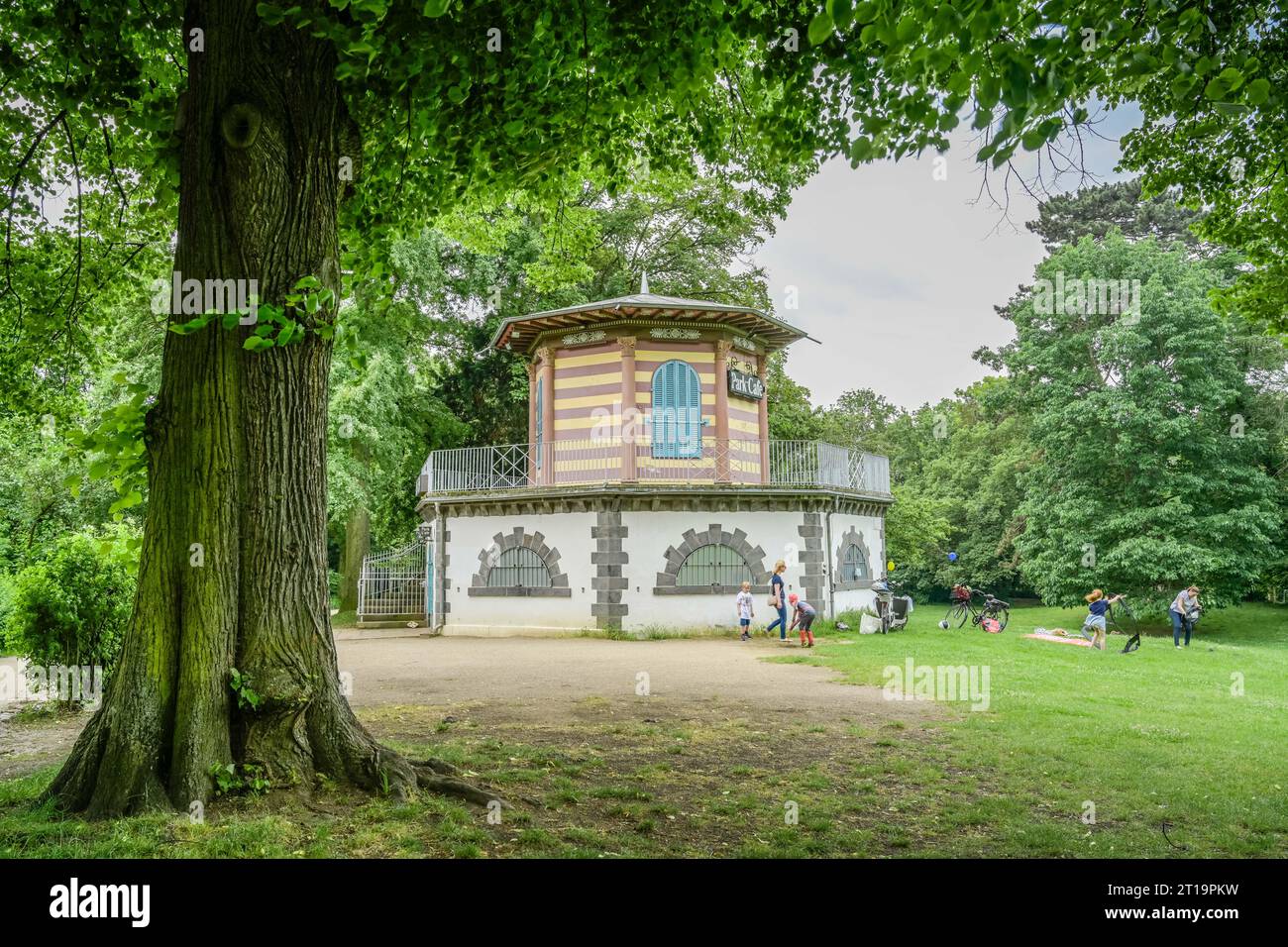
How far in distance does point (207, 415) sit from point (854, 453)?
19676mm

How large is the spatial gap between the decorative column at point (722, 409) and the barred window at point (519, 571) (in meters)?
4.98

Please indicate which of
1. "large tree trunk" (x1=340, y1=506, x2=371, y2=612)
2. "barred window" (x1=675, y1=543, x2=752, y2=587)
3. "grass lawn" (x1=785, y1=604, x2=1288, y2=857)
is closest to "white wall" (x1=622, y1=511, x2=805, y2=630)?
"barred window" (x1=675, y1=543, x2=752, y2=587)

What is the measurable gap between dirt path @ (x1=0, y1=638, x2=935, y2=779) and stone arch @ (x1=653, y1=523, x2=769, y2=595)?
2684mm

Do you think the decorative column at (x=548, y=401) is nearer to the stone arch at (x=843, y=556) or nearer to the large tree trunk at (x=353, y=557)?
the large tree trunk at (x=353, y=557)

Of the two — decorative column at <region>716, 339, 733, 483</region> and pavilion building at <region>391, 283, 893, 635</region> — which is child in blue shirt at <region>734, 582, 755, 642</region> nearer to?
pavilion building at <region>391, 283, 893, 635</region>

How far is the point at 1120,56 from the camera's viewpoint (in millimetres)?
4773

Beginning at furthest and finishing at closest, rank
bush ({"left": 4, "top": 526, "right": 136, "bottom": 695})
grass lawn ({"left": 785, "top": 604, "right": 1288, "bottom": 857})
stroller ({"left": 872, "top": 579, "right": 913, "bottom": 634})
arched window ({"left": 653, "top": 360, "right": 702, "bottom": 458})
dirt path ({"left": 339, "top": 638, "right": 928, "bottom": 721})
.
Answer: arched window ({"left": 653, "top": 360, "right": 702, "bottom": 458}) < stroller ({"left": 872, "top": 579, "right": 913, "bottom": 634}) < dirt path ({"left": 339, "top": 638, "right": 928, "bottom": 721}) < bush ({"left": 4, "top": 526, "right": 136, "bottom": 695}) < grass lawn ({"left": 785, "top": 604, "right": 1288, "bottom": 857})

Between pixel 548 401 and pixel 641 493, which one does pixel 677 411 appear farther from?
pixel 548 401

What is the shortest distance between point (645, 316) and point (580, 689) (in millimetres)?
12195

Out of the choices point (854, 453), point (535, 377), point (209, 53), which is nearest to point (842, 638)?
point (854, 453)

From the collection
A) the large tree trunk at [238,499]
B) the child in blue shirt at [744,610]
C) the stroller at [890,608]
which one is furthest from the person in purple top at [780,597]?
the large tree trunk at [238,499]

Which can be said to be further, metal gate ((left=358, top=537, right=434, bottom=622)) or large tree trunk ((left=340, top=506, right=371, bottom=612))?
large tree trunk ((left=340, top=506, right=371, bottom=612))

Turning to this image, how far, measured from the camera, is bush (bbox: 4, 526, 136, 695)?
841 centimetres

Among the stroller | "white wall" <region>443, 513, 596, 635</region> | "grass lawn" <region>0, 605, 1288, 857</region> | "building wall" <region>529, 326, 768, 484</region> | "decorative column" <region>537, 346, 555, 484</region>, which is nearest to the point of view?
"grass lawn" <region>0, 605, 1288, 857</region>
